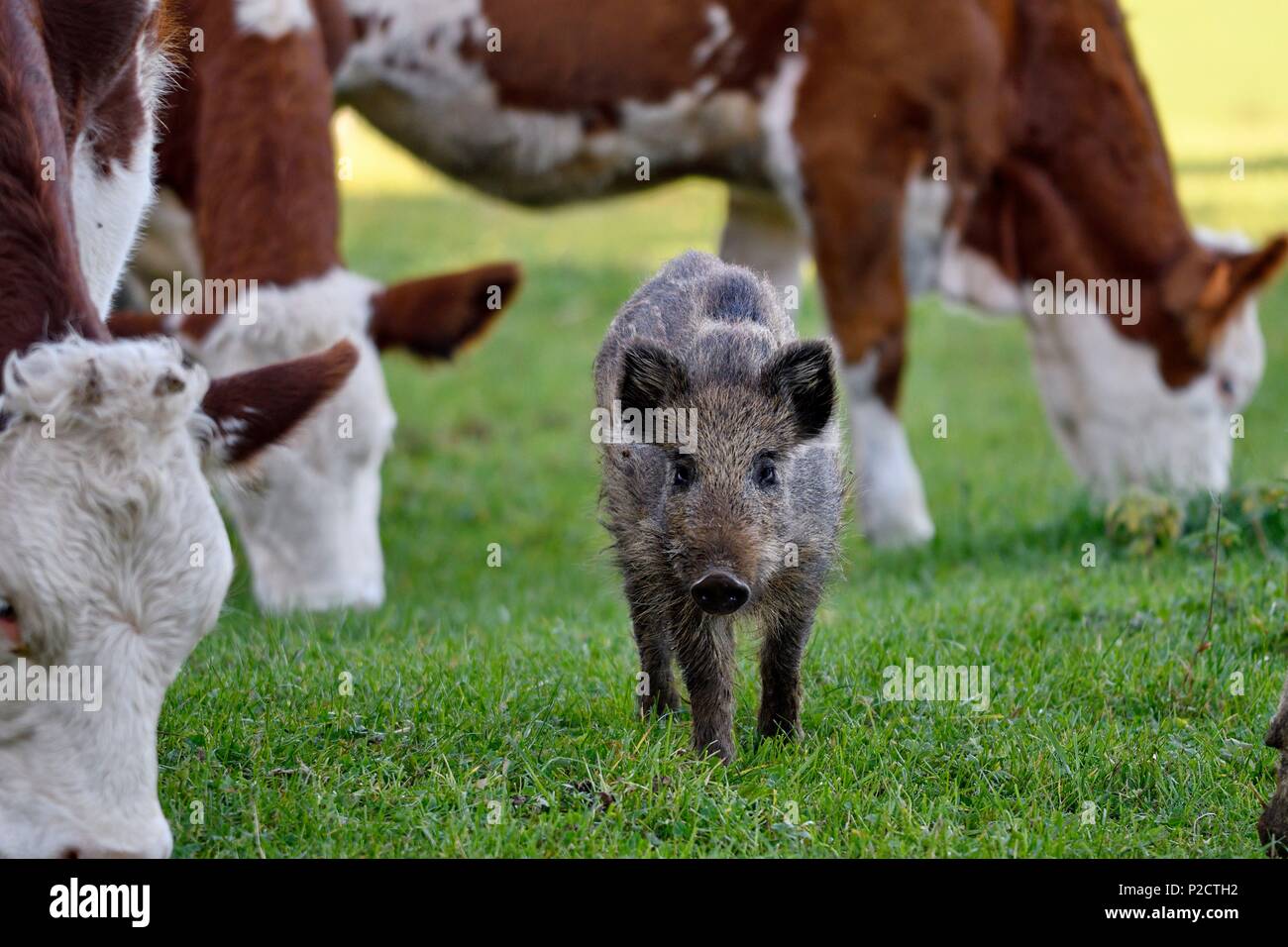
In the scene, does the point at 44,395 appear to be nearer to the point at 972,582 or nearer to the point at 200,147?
the point at 200,147

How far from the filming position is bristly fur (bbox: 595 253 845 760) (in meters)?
4.75

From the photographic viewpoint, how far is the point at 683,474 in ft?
15.8

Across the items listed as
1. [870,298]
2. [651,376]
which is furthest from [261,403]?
[870,298]

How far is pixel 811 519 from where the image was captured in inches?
202

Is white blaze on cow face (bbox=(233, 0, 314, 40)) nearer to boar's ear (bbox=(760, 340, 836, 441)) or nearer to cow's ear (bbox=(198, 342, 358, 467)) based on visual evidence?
cow's ear (bbox=(198, 342, 358, 467))

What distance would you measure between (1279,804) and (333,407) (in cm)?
420

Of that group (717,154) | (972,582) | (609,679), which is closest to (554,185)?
(717,154)

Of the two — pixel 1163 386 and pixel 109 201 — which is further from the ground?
pixel 109 201

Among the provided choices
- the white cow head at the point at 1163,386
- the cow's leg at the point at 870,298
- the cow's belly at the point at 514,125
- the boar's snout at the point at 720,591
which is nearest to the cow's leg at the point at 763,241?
the cow's belly at the point at 514,125

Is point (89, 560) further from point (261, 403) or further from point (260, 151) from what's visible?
point (260, 151)

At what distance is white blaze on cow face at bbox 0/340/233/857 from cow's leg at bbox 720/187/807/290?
6.88 m

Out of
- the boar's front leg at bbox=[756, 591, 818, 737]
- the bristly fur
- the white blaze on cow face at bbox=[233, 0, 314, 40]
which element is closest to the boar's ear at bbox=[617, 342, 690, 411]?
the bristly fur

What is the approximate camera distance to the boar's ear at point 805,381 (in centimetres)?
486

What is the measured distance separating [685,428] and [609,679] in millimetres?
1276
